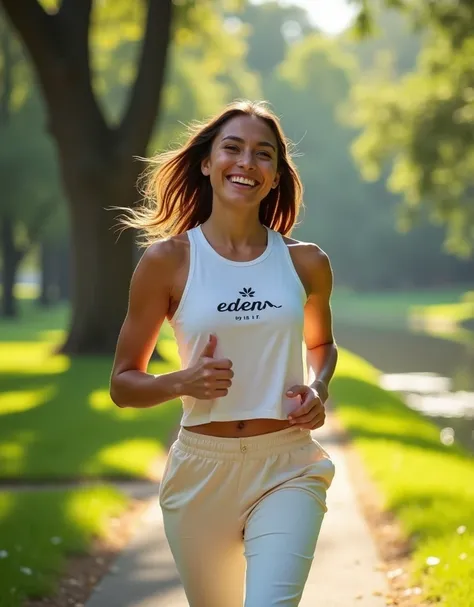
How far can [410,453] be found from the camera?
35.1 feet

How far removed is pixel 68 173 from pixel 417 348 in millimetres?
12087

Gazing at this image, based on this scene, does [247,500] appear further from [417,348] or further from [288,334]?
[417,348]

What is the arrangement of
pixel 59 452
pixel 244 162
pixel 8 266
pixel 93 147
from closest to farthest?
pixel 244 162
pixel 59 452
pixel 93 147
pixel 8 266

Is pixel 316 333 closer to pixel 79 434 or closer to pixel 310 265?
pixel 310 265

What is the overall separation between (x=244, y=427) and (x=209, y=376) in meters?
0.34

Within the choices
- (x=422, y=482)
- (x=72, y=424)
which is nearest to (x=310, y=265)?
(x=422, y=482)

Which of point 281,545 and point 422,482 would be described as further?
point 422,482

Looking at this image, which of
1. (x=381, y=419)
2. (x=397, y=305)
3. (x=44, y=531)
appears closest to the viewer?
(x=44, y=531)

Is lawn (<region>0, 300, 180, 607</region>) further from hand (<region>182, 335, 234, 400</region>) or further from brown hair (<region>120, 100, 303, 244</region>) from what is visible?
hand (<region>182, 335, 234, 400</region>)

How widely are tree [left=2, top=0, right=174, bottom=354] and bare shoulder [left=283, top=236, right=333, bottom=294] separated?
1570 centimetres

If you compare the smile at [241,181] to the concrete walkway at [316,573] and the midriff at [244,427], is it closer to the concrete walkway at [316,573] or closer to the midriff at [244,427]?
the midriff at [244,427]

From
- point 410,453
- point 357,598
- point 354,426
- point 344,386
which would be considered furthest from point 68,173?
point 357,598

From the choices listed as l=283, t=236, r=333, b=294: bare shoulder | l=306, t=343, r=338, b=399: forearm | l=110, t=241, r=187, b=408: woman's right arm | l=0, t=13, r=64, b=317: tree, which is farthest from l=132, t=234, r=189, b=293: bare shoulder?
l=0, t=13, r=64, b=317: tree

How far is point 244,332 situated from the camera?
3.65m
